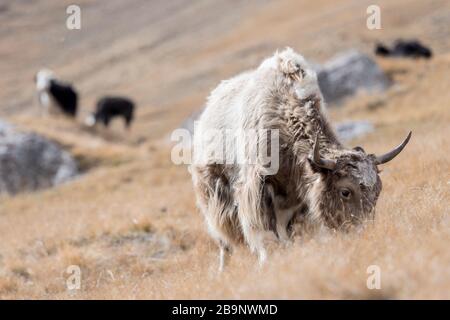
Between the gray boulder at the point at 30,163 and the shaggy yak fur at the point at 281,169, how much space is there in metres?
14.5

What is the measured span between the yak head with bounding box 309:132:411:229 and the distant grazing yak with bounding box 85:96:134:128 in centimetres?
2699

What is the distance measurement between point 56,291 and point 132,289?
2753 mm

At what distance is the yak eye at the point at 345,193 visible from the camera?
21.8 ft

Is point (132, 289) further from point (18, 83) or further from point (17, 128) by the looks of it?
point (18, 83)

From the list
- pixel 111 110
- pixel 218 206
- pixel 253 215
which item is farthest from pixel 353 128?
pixel 111 110

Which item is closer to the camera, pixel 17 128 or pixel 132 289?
pixel 132 289

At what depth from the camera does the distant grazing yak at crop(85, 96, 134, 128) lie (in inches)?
1328

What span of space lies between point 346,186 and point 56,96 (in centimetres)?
2541

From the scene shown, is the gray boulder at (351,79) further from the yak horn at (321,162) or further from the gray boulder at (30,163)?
the yak horn at (321,162)

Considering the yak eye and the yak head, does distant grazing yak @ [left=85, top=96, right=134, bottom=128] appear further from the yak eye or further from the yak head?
the yak eye

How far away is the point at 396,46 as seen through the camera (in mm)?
34188

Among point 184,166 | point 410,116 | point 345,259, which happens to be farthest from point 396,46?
point 345,259

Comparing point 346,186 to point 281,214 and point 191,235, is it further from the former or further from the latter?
point 191,235

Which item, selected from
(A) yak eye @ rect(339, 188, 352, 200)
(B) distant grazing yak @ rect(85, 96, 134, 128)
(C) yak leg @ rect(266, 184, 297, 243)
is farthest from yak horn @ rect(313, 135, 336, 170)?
(B) distant grazing yak @ rect(85, 96, 134, 128)
